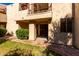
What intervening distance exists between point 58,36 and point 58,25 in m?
0.92

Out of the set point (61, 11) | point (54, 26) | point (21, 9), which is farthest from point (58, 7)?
point (21, 9)

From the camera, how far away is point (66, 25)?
45.0 ft

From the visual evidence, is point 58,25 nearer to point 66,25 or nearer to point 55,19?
point 55,19

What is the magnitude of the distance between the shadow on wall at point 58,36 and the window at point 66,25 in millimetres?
296

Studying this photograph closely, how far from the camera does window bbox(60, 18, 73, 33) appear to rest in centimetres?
1352

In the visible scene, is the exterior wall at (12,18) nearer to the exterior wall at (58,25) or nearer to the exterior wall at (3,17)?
the exterior wall at (3,17)

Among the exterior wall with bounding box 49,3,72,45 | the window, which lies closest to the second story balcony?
the exterior wall with bounding box 49,3,72,45

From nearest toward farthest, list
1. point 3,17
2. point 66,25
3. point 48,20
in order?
point 66,25, point 48,20, point 3,17

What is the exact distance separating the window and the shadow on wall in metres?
0.30

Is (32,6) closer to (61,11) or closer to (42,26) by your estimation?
(42,26)

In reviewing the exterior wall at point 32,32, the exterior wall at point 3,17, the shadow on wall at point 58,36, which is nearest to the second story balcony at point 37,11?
the exterior wall at point 32,32

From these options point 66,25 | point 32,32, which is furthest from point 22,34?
point 66,25

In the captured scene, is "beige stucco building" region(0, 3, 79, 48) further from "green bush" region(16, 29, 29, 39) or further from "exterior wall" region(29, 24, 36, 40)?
"green bush" region(16, 29, 29, 39)

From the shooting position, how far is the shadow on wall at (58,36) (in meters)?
13.6
